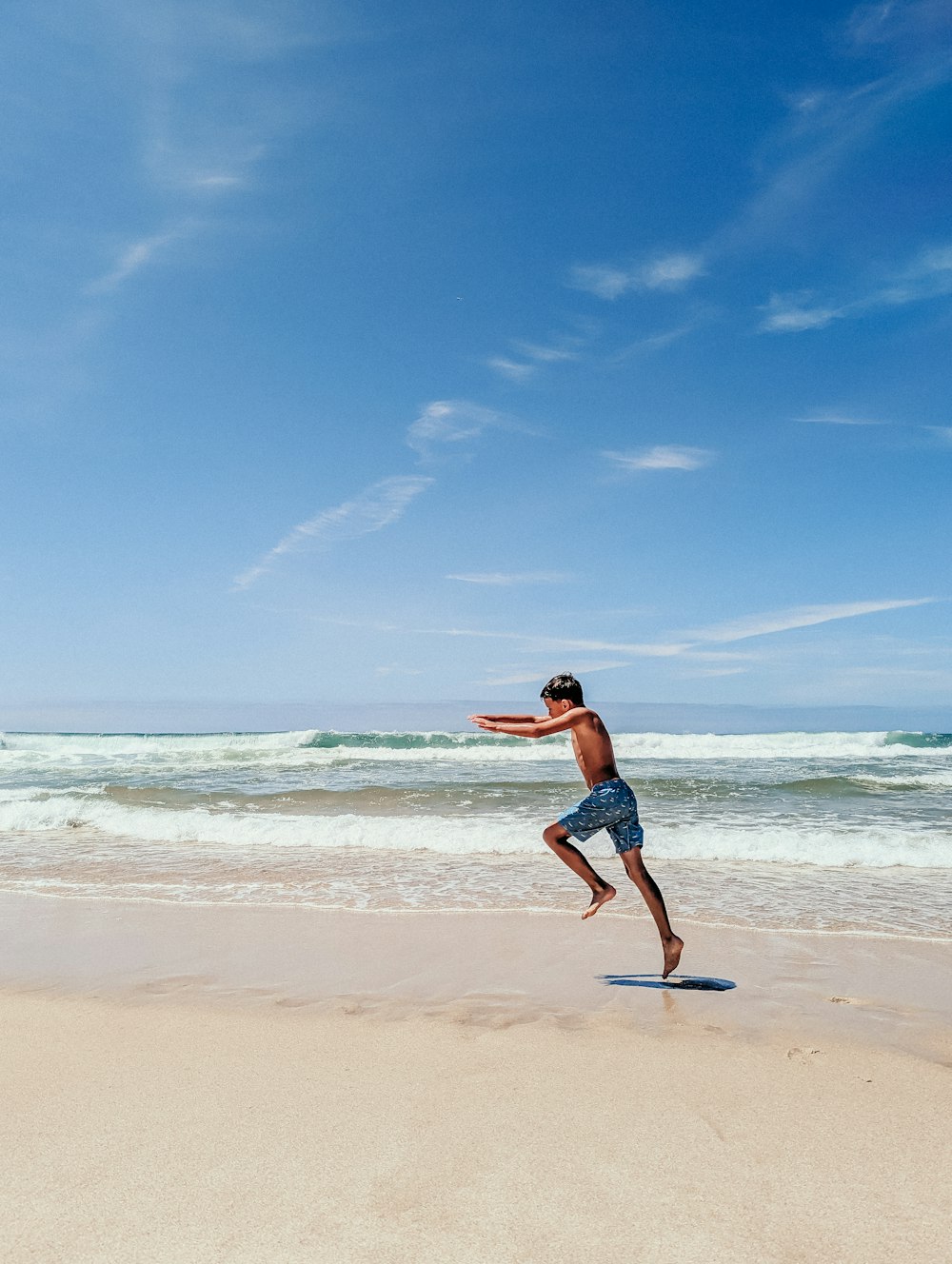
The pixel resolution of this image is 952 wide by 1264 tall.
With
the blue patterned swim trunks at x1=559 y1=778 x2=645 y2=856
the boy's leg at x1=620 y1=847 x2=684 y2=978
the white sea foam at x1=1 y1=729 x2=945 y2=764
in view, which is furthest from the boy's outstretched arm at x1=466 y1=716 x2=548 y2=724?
the white sea foam at x1=1 y1=729 x2=945 y2=764

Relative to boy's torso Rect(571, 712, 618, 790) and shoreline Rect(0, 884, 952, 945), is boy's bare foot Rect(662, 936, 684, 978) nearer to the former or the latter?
boy's torso Rect(571, 712, 618, 790)

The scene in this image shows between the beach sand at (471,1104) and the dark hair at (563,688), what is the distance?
1.89m

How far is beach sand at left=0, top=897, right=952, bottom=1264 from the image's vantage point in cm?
251

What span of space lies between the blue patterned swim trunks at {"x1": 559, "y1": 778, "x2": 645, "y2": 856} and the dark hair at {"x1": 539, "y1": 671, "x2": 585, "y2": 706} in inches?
24.8

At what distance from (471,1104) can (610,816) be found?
2.30 meters

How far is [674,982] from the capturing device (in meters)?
5.26

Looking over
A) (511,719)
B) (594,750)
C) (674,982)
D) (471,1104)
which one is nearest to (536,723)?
(511,719)

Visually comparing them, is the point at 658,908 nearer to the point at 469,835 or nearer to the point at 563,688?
the point at 563,688

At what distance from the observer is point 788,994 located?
5.02 m

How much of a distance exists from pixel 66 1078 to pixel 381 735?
36.6m

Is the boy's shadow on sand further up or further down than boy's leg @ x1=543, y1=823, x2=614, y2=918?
further down

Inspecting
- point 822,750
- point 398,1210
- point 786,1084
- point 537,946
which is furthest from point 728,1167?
point 822,750

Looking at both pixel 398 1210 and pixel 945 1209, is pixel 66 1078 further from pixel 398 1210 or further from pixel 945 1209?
pixel 945 1209

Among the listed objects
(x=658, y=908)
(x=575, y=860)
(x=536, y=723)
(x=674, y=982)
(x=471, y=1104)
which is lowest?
(x=674, y=982)
